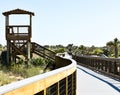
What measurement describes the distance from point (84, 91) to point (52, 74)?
806cm

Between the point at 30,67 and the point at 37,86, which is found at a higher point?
the point at 37,86

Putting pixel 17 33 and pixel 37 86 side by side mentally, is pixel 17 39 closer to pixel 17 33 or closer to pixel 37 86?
pixel 17 33

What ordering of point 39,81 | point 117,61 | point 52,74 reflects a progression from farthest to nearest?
point 117,61
point 52,74
point 39,81

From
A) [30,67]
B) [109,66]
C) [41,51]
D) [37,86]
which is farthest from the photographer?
[41,51]

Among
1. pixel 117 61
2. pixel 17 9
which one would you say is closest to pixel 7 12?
pixel 17 9

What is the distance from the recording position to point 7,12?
36.8 meters

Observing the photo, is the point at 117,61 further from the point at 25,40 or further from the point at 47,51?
the point at 47,51

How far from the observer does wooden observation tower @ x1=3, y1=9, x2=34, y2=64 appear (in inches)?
1386

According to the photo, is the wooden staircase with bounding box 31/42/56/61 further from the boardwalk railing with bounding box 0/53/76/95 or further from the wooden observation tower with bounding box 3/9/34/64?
the boardwalk railing with bounding box 0/53/76/95

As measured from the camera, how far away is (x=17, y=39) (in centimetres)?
3547

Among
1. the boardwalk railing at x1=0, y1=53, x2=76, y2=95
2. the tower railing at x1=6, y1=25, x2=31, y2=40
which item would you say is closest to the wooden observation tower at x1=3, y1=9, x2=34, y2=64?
the tower railing at x1=6, y1=25, x2=31, y2=40

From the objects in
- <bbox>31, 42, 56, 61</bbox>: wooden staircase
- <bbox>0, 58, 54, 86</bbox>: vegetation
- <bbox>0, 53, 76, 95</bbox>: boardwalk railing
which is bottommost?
<bbox>0, 58, 54, 86</bbox>: vegetation

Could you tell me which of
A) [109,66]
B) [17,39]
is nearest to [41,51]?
[17,39]

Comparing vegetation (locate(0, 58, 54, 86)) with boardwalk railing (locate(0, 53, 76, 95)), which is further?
vegetation (locate(0, 58, 54, 86))
